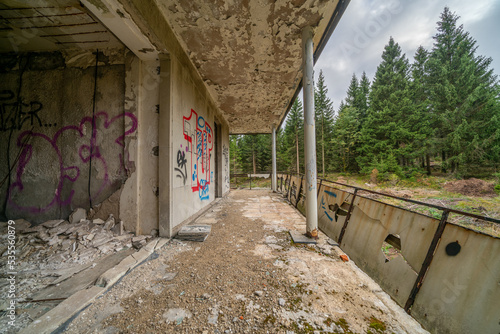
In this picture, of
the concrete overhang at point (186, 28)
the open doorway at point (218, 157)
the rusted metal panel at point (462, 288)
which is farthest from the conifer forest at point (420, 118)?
the rusted metal panel at point (462, 288)

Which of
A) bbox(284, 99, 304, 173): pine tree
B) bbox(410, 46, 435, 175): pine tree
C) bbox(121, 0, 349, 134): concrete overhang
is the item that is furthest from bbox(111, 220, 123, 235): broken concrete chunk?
bbox(410, 46, 435, 175): pine tree

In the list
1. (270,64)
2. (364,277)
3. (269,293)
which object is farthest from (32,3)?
(364,277)

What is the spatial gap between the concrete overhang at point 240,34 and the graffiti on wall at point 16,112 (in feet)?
8.20

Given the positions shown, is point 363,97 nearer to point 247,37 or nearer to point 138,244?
point 247,37

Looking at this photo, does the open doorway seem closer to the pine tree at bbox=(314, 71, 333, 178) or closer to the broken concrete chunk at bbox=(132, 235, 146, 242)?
the broken concrete chunk at bbox=(132, 235, 146, 242)

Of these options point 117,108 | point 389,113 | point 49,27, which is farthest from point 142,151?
point 389,113

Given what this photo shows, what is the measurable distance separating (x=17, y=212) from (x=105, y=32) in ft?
11.0

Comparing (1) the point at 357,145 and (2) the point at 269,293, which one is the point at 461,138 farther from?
(2) the point at 269,293

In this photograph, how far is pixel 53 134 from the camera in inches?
111

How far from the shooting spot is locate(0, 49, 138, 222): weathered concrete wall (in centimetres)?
277

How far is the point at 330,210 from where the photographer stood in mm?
3416

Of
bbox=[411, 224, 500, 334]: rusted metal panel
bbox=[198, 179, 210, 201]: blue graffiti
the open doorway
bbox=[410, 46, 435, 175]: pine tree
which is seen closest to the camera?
bbox=[411, 224, 500, 334]: rusted metal panel

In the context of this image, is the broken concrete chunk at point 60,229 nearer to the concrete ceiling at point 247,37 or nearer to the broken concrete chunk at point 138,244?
the broken concrete chunk at point 138,244

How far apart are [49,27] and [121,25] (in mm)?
1296
